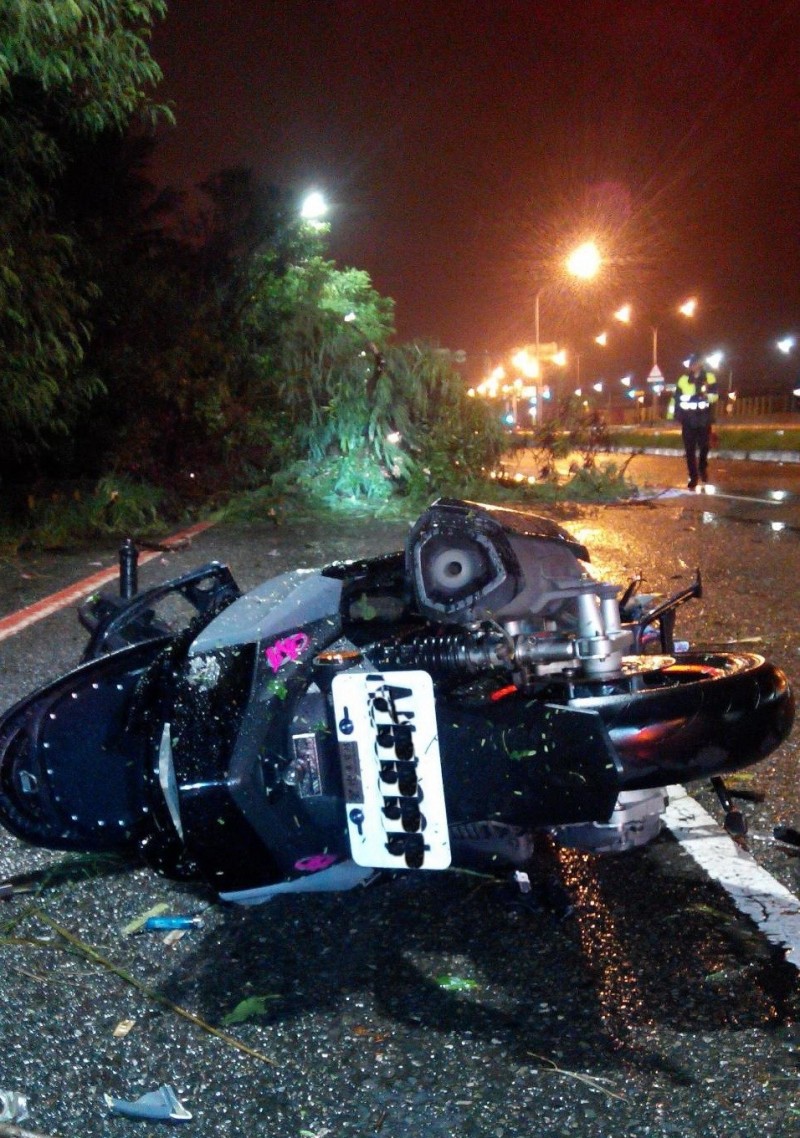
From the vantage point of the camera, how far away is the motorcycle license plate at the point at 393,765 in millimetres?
2490

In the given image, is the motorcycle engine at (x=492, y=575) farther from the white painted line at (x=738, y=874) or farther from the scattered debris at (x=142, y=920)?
the scattered debris at (x=142, y=920)

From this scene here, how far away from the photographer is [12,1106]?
2.20 metres

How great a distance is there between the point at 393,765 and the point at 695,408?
14.9 metres

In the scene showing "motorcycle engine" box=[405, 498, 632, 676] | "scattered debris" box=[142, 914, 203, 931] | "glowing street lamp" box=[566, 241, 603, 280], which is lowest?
"scattered debris" box=[142, 914, 203, 931]

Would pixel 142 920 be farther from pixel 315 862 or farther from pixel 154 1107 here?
pixel 154 1107

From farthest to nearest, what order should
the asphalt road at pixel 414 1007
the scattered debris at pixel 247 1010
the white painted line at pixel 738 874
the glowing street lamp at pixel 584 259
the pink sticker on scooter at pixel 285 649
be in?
the glowing street lamp at pixel 584 259 < the white painted line at pixel 738 874 < the pink sticker on scooter at pixel 285 649 < the scattered debris at pixel 247 1010 < the asphalt road at pixel 414 1007

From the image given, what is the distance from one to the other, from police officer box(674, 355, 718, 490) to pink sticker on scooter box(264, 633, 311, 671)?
47.2 ft

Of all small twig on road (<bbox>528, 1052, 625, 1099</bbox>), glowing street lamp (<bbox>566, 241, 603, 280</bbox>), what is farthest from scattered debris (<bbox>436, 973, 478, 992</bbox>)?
glowing street lamp (<bbox>566, 241, 603, 280</bbox>)

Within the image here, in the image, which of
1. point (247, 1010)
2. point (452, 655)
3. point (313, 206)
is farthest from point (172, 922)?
point (313, 206)

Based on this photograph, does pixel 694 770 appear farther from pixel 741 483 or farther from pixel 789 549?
pixel 741 483

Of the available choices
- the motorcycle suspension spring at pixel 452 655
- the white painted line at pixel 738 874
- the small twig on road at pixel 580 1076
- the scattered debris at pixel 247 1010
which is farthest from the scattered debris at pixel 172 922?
the white painted line at pixel 738 874

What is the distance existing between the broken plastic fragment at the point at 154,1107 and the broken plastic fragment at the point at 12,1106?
6.3 inches

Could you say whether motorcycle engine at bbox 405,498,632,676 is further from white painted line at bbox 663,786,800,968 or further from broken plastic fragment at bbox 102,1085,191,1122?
broken plastic fragment at bbox 102,1085,191,1122

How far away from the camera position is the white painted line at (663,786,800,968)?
282 centimetres
